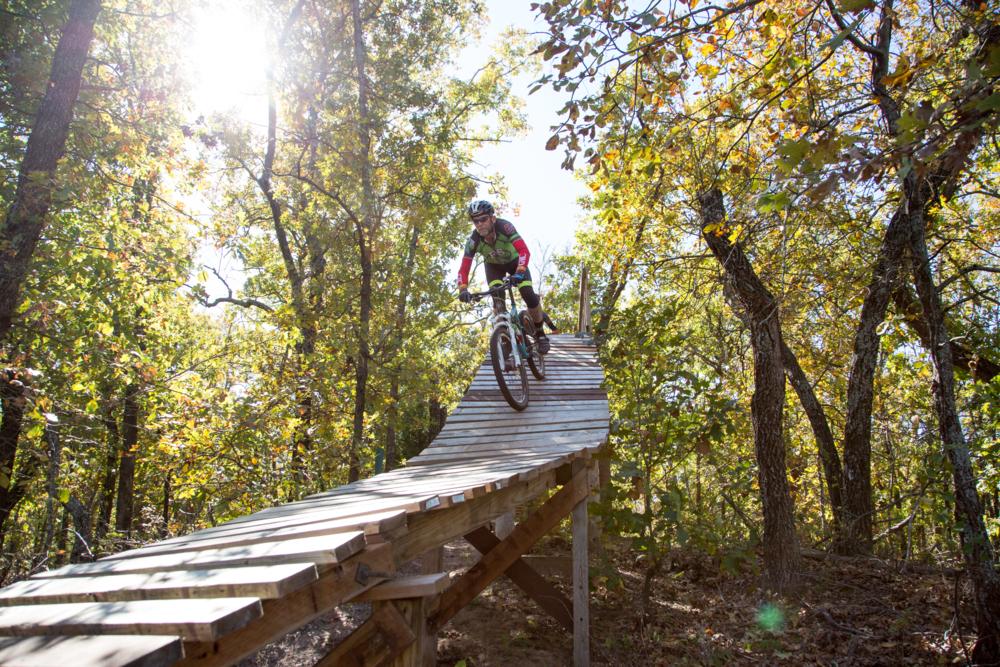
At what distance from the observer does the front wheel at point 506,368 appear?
19.3ft

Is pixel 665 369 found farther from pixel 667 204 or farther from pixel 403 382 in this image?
pixel 403 382

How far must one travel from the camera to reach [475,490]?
9.26 ft

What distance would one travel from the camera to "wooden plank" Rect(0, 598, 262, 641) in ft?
4.39

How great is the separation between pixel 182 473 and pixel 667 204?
7.23 m

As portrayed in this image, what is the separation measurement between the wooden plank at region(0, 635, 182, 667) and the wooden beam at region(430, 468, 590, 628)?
3020mm

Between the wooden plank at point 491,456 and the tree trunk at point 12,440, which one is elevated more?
the tree trunk at point 12,440

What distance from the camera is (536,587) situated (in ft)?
18.1

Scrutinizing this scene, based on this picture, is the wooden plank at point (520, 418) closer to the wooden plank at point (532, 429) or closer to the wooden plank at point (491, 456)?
the wooden plank at point (532, 429)

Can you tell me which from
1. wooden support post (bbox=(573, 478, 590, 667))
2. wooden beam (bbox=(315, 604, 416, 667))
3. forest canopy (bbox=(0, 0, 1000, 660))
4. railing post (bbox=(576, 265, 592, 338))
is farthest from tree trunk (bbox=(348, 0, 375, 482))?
wooden beam (bbox=(315, 604, 416, 667))

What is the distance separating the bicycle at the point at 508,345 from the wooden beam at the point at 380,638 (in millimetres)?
3423

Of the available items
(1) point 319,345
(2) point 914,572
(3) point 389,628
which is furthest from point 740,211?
(1) point 319,345

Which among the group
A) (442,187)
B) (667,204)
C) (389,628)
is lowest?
(389,628)

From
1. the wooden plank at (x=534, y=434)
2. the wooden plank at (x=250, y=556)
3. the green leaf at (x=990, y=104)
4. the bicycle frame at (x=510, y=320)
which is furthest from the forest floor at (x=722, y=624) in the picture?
the green leaf at (x=990, y=104)

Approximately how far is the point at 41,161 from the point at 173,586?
552cm
